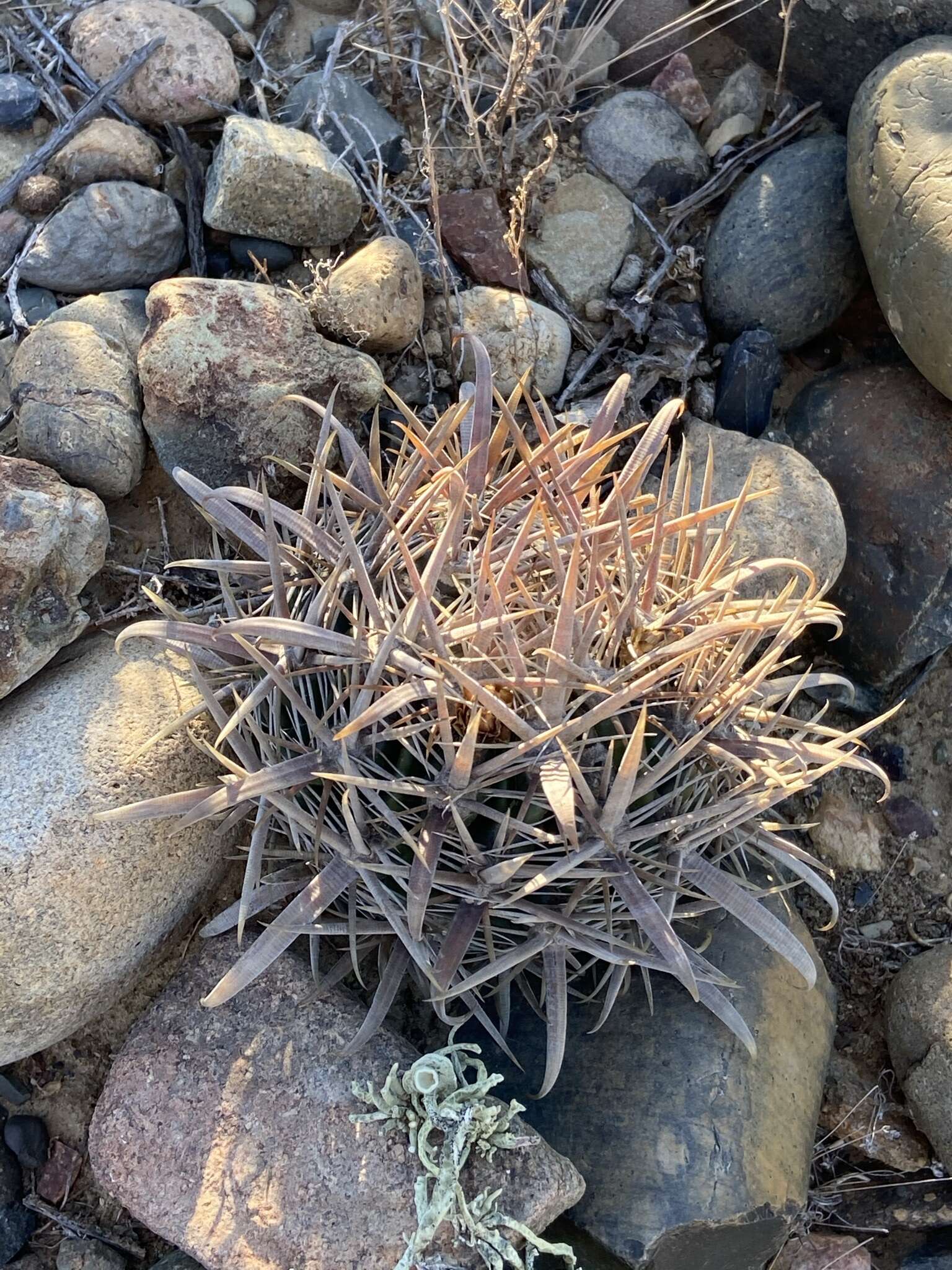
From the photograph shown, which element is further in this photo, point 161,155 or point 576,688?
point 161,155

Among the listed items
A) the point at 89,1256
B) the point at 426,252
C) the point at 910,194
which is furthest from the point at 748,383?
the point at 89,1256

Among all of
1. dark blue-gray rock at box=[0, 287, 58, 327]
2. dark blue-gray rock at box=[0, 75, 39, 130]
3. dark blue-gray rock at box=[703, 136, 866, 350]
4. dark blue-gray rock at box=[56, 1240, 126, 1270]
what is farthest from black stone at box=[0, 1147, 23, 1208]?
dark blue-gray rock at box=[703, 136, 866, 350]

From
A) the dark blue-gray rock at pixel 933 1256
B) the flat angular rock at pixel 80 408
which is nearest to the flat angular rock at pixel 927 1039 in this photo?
the dark blue-gray rock at pixel 933 1256

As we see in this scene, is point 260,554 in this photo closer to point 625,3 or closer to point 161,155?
point 161,155

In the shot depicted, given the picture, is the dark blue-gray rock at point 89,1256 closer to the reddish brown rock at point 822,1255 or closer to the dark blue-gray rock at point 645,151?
the reddish brown rock at point 822,1255

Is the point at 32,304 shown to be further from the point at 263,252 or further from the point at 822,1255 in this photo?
the point at 822,1255

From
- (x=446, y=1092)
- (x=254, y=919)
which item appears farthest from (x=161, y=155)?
(x=446, y=1092)

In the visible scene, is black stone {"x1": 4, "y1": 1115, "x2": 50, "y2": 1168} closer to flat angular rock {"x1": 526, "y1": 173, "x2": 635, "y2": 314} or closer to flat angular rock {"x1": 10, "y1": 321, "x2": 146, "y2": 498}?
flat angular rock {"x1": 10, "y1": 321, "x2": 146, "y2": 498}
